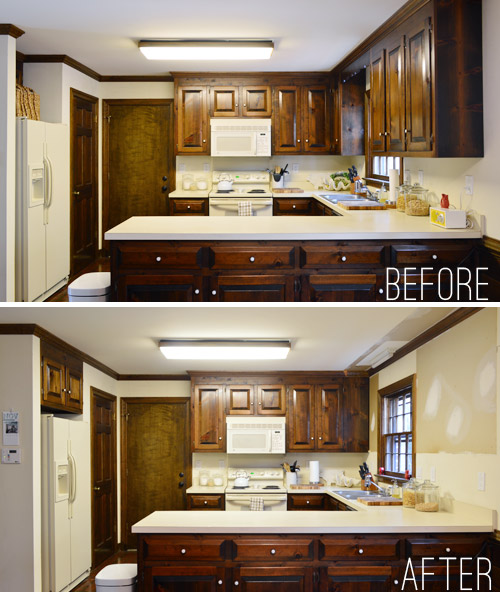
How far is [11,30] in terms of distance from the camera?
6410 mm

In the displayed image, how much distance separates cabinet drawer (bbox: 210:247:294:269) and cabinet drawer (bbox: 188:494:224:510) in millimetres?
4776

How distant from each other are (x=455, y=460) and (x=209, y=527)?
1.84 metres

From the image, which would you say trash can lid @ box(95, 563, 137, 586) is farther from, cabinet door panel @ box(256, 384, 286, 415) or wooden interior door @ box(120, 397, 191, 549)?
wooden interior door @ box(120, 397, 191, 549)

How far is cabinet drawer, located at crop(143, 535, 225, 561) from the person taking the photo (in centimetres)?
484

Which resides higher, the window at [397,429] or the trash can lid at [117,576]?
the window at [397,429]

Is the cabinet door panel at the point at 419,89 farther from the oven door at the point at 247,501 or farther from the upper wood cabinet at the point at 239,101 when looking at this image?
the oven door at the point at 247,501

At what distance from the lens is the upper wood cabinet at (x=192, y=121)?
29.7 ft

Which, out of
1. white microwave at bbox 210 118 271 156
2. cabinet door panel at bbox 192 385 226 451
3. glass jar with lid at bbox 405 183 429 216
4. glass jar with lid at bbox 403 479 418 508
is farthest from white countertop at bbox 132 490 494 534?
white microwave at bbox 210 118 271 156

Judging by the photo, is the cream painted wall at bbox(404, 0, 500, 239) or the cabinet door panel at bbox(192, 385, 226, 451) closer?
the cream painted wall at bbox(404, 0, 500, 239)

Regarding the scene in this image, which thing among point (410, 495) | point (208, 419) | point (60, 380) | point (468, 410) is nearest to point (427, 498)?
point (410, 495)

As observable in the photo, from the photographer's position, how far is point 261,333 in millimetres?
6273

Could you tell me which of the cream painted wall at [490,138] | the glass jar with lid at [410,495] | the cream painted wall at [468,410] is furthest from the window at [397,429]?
the cream painted wall at [490,138]

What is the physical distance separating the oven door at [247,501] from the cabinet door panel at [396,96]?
4575 mm

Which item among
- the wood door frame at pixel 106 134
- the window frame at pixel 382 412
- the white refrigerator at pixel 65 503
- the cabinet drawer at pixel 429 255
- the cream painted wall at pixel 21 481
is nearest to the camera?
the cabinet drawer at pixel 429 255
